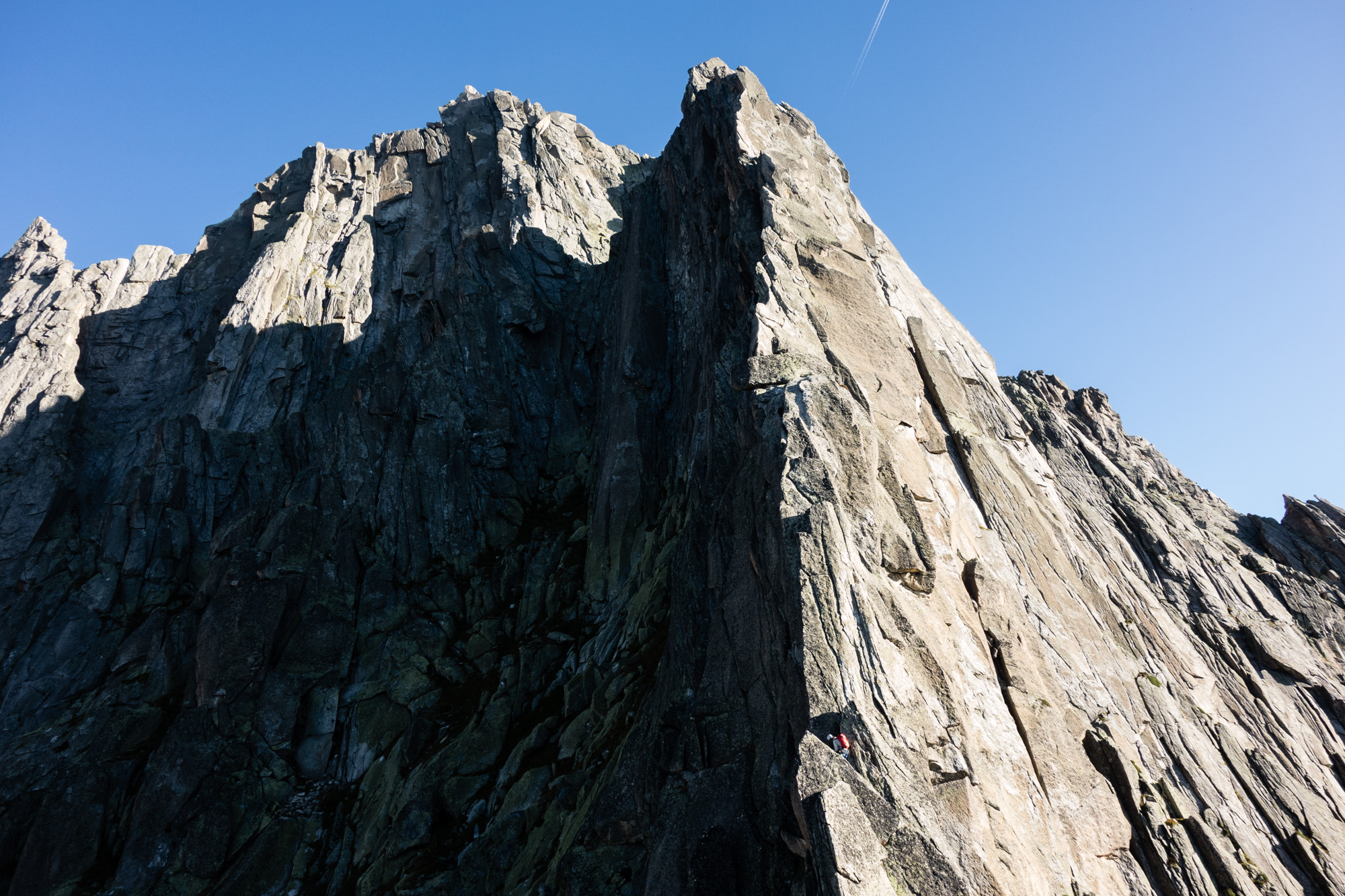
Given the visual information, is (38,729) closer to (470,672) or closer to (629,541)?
(470,672)

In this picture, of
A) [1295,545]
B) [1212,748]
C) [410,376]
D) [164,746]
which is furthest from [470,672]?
[1295,545]

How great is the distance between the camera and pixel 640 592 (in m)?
38.6

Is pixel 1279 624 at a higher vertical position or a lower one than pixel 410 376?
lower

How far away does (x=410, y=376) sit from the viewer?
59594mm

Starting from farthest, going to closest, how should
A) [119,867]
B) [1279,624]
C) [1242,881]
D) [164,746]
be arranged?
1. [164,746]
2. [119,867]
3. [1279,624]
4. [1242,881]

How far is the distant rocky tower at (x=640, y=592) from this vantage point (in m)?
20.5

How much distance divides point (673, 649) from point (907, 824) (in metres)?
12.5

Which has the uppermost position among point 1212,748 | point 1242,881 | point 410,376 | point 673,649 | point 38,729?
point 410,376

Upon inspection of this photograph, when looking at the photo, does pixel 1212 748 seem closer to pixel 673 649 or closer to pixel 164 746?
pixel 673 649

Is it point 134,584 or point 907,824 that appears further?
point 134,584

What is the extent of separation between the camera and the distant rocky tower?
20.5 m

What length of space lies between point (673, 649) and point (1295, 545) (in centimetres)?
4146

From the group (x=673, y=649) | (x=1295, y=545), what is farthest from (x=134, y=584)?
(x=1295, y=545)

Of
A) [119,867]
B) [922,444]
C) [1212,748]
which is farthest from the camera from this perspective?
[119,867]
